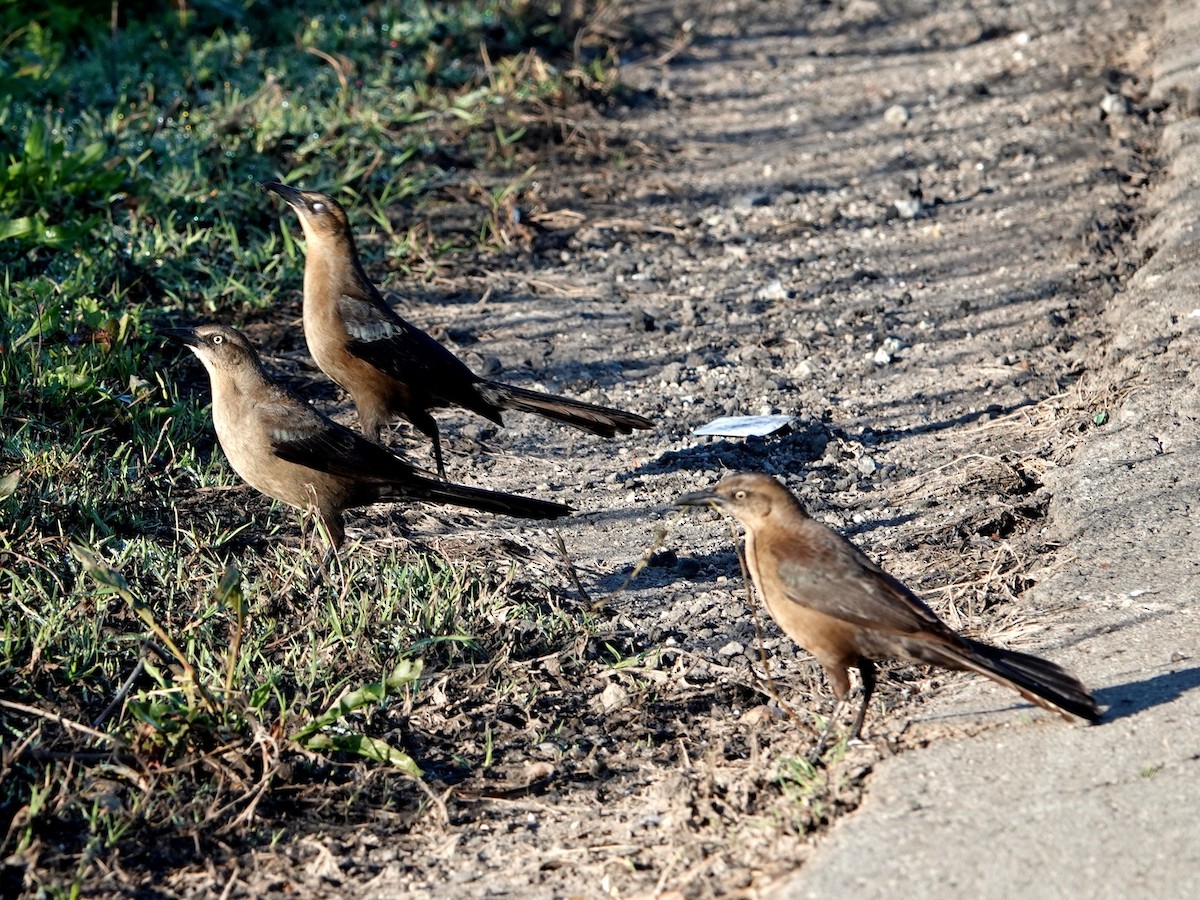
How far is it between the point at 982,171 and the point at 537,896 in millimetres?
6962

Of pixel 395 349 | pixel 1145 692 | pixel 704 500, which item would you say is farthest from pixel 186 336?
pixel 1145 692

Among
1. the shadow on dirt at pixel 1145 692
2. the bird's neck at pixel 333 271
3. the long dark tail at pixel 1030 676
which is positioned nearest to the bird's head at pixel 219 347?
the bird's neck at pixel 333 271

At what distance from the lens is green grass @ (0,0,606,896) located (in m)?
4.09

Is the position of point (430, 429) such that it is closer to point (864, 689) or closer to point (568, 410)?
point (568, 410)

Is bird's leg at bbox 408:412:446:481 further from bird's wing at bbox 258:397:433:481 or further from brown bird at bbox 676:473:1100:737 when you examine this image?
brown bird at bbox 676:473:1100:737

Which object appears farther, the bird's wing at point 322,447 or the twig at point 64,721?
the bird's wing at point 322,447

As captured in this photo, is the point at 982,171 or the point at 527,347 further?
the point at 982,171

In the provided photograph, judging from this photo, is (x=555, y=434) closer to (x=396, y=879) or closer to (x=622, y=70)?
(x=396, y=879)

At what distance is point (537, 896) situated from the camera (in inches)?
147

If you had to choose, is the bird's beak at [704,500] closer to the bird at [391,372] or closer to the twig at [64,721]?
the bird at [391,372]

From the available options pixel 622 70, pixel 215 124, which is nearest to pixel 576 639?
pixel 215 124

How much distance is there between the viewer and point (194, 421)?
633 cm

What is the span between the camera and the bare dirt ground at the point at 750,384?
404 cm

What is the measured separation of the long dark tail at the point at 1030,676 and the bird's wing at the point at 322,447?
2422 millimetres
